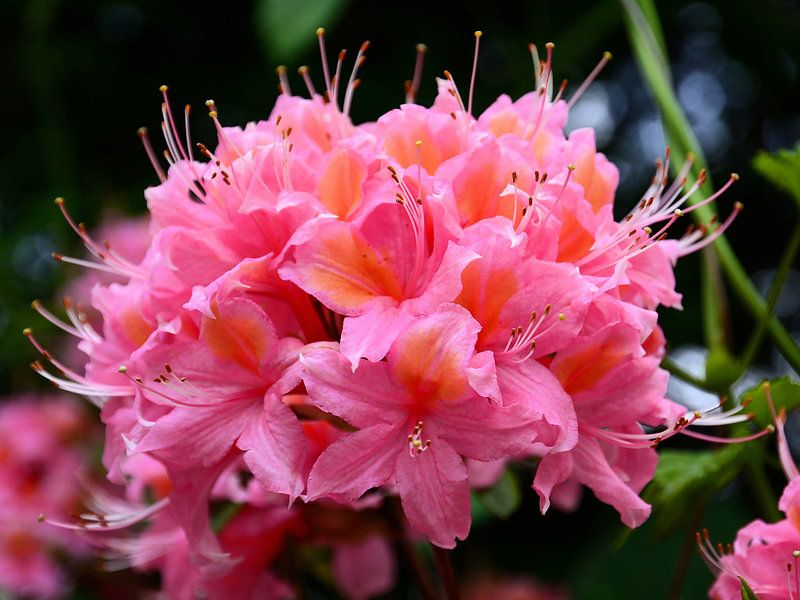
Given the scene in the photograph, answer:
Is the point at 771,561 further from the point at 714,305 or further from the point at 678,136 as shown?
the point at 678,136

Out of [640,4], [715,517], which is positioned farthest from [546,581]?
[640,4]

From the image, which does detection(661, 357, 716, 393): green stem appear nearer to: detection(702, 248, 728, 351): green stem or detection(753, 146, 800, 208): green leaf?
detection(702, 248, 728, 351): green stem

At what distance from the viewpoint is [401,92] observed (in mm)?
1985

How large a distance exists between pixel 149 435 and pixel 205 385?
0.19 ft

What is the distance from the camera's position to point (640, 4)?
1202 mm

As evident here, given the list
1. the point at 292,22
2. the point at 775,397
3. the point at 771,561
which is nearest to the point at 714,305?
the point at 775,397

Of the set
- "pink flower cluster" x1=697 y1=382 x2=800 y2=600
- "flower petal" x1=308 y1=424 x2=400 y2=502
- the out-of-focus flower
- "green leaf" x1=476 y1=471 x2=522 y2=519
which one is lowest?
the out-of-focus flower

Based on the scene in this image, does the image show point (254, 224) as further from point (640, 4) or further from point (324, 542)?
point (640, 4)

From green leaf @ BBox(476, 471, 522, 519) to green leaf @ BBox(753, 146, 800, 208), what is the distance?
0.45m

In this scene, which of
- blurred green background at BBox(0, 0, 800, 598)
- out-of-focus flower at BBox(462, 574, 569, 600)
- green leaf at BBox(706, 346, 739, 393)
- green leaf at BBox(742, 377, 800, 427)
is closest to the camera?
green leaf at BBox(742, 377, 800, 427)

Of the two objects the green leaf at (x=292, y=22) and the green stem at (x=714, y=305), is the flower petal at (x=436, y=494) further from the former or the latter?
the green leaf at (x=292, y=22)

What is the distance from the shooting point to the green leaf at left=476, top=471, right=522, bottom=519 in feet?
3.39

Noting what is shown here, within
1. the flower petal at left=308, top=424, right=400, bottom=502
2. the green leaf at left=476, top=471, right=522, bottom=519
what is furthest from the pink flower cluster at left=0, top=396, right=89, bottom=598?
the flower petal at left=308, top=424, right=400, bottom=502

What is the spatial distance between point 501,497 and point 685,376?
0.79ft
